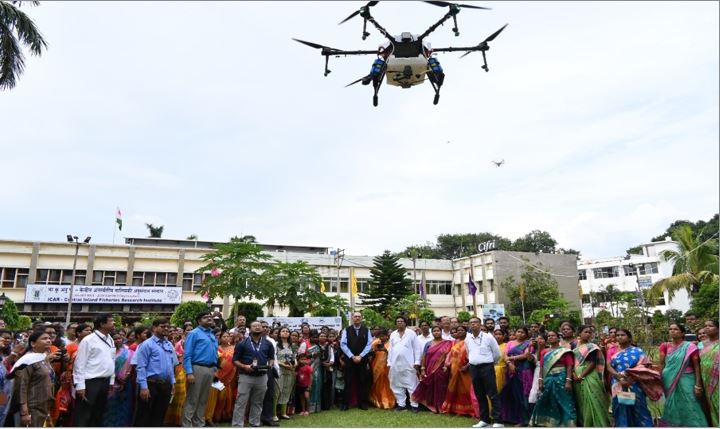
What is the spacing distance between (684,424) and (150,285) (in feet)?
101

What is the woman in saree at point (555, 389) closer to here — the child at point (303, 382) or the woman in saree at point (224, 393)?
the child at point (303, 382)

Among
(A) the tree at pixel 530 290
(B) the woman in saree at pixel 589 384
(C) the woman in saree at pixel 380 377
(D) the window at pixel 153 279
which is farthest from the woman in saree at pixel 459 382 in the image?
(A) the tree at pixel 530 290

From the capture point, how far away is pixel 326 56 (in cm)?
747

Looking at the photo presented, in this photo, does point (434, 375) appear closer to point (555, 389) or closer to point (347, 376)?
point (347, 376)

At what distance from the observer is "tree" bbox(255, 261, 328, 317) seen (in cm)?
2056

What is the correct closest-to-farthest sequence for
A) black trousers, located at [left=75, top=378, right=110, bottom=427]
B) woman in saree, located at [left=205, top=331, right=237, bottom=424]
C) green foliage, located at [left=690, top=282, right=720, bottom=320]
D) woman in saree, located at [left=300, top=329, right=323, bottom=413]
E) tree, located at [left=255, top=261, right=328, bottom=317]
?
black trousers, located at [left=75, top=378, right=110, bottom=427]
woman in saree, located at [left=205, top=331, right=237, bottom=424]
woman in saree, located at [left=300, top=329, right=323, bottom=413]
green foliage, located at [left=690, top=282, right=720, bottom=320]
tree, located at [left=255, top=261, right=328, bottom=317]

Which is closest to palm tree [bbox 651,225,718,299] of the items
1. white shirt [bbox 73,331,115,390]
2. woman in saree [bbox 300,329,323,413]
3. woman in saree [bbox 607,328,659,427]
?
woman in saree [bbox 607,328,659,427]

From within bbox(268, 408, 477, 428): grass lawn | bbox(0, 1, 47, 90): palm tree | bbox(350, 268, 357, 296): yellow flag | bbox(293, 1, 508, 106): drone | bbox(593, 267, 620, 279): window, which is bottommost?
bbox(268, 408, 477, 428): grass lawn

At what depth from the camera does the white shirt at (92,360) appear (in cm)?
540

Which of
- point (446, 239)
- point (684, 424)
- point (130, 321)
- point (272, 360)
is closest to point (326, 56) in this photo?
point (272, 360)

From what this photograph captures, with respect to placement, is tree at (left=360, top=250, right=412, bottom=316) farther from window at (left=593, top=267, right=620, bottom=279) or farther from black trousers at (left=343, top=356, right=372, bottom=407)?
black trousers at (left=343, top=356, right=372, bottom=407)

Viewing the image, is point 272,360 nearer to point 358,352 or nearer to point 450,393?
point 358,352

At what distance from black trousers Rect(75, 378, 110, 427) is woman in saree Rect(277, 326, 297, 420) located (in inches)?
113

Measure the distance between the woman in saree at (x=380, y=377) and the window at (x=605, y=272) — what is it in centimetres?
4955
